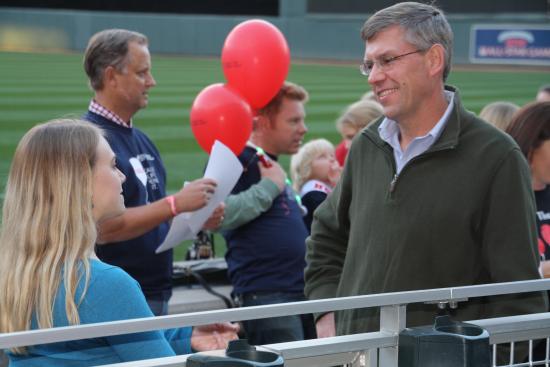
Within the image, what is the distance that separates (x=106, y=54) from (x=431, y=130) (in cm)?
193

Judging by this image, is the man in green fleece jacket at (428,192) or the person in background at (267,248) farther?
the person in background at (267,248)

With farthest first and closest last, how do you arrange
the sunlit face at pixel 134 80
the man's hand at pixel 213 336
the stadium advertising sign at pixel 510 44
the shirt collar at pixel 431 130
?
the stadium advertising sign at pixel 510 44 < the sunlit face at pixel 134 80 < the shirt collar at pixel 431 130 < the man's hand at pixel 213 336

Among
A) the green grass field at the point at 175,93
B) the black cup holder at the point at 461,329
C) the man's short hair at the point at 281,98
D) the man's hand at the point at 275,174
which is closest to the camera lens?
the black cup holder at the point at 461,329

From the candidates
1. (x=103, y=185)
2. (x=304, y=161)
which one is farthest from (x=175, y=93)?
(x=103, y=185)

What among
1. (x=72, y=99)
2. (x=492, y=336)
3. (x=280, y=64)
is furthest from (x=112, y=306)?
(x=72, y=99)

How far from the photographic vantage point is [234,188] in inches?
179

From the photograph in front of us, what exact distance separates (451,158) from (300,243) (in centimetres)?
189

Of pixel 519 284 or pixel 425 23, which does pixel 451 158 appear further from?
pixel 519 284

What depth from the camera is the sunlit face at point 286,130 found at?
4.66 meters

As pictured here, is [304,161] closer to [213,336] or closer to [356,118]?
[356,118]

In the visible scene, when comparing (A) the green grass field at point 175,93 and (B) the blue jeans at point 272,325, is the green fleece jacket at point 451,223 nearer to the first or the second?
(B) the blue jeans at point 272,325

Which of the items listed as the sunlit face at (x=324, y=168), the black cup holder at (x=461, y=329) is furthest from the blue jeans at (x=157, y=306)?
the black cup holder at (x=461, y=329)

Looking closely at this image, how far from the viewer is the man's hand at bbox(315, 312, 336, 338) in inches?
121

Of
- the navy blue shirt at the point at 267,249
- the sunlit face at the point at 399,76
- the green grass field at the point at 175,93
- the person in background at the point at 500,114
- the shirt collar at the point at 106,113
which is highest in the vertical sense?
the sunlit face at the point at 399,76
